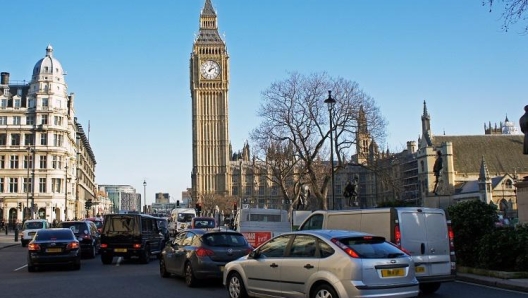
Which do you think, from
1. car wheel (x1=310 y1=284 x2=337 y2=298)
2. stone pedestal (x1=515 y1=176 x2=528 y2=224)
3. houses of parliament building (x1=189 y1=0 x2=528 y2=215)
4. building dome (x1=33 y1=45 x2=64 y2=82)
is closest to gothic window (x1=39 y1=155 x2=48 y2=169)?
building dome (x1=33 y1=45 x2=64 y2=82)

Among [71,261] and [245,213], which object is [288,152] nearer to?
[245,213]

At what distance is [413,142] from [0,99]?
9707 centimetres

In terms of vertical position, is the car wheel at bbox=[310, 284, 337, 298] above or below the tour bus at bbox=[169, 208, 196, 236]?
below

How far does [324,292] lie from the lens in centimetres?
981

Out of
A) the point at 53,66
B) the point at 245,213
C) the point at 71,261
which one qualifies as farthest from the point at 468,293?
the point at 53,66

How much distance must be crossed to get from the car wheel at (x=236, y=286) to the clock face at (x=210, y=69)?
13274cm

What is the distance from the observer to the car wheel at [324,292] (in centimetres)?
965

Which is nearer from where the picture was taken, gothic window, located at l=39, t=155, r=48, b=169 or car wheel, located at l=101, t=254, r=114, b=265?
car wheel, located at l=101, t=254, r=114, b=265

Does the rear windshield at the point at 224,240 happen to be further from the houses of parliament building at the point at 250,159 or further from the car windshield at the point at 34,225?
the houses of parliament building at the point at 250,159

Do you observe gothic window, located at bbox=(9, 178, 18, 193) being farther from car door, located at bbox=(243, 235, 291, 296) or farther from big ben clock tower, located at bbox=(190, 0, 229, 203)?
car door, located at bbox=(243, 235, 291, 296)

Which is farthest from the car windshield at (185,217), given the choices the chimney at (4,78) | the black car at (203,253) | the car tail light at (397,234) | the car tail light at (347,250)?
the chimney at (4,78)

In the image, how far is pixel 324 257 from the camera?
10.0 meters

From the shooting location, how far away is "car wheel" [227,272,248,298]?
11.9 m

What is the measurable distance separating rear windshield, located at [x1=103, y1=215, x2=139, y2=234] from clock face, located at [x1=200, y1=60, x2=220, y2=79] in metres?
121
